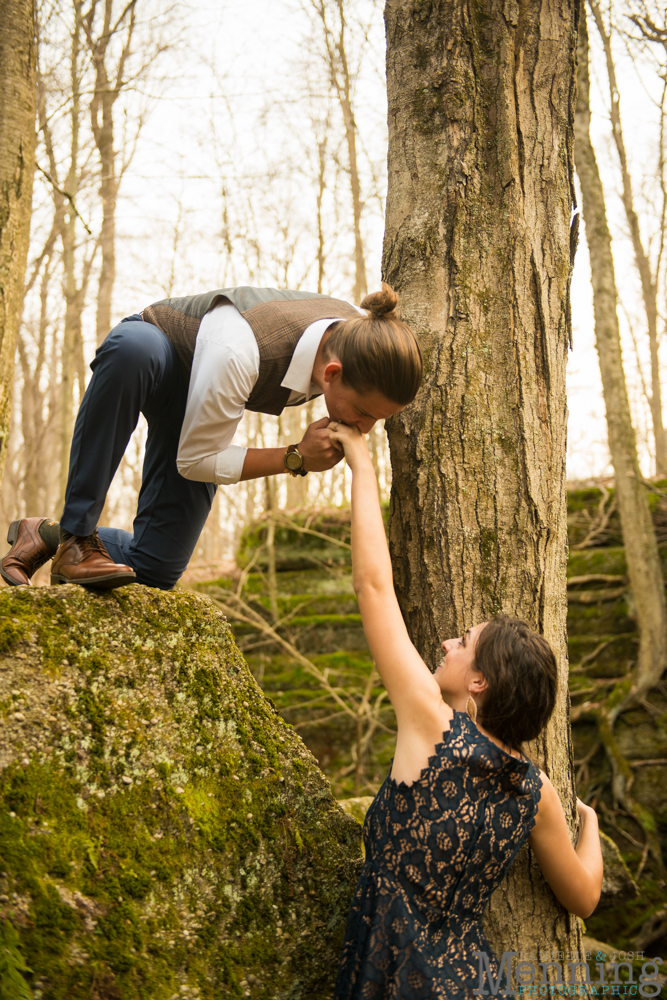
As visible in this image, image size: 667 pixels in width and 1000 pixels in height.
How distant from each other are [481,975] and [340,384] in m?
1.76

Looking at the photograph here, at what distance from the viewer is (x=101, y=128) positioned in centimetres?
1037

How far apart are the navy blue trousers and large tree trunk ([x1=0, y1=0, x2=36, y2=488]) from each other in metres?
1.58

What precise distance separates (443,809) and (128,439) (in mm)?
1501

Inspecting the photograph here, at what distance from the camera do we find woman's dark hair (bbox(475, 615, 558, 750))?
188 centimetres

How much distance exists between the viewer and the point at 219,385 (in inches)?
80.4

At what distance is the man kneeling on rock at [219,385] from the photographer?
6.79 ft

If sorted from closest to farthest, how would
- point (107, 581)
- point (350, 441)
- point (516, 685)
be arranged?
point (516, 685), point (107, 581), point (350, 441)

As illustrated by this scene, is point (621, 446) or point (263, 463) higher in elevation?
point (621, 446)

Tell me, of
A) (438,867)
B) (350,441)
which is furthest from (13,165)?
(438,867)

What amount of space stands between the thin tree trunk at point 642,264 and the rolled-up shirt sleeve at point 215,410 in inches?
344

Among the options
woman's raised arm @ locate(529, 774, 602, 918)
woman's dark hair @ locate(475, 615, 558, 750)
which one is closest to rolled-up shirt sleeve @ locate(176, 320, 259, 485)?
woman's dark hair @ locate(475, 615, 558, 750)

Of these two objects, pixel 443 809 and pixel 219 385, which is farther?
pixel 219 385

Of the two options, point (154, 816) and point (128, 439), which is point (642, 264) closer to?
point (128, 439)

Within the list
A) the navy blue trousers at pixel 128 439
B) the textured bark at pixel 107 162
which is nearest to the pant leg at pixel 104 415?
the navy blue trousers at pixel 128 439
